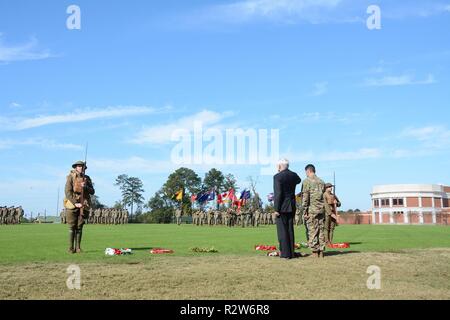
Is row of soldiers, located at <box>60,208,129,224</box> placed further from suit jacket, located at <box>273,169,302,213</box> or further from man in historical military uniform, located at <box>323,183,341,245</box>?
suit jacket, located at <box>273,169,302,213</box>

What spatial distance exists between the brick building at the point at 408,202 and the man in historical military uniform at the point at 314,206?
87.0m

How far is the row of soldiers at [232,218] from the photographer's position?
42844 mm

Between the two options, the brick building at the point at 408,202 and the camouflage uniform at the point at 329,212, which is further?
the brick building at the point at 408,202

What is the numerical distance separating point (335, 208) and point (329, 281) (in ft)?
22.7

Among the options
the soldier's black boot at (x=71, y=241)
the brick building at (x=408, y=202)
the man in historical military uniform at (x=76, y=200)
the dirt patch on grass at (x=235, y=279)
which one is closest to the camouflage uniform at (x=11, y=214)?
the man in historical military uniform at (x=76, y=200)

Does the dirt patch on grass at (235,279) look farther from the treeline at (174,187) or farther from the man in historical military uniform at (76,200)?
the treeline at (174,187)

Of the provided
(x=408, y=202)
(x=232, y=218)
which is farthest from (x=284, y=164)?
(x=408, y=202)

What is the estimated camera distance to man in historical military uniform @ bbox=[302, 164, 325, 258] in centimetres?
978
